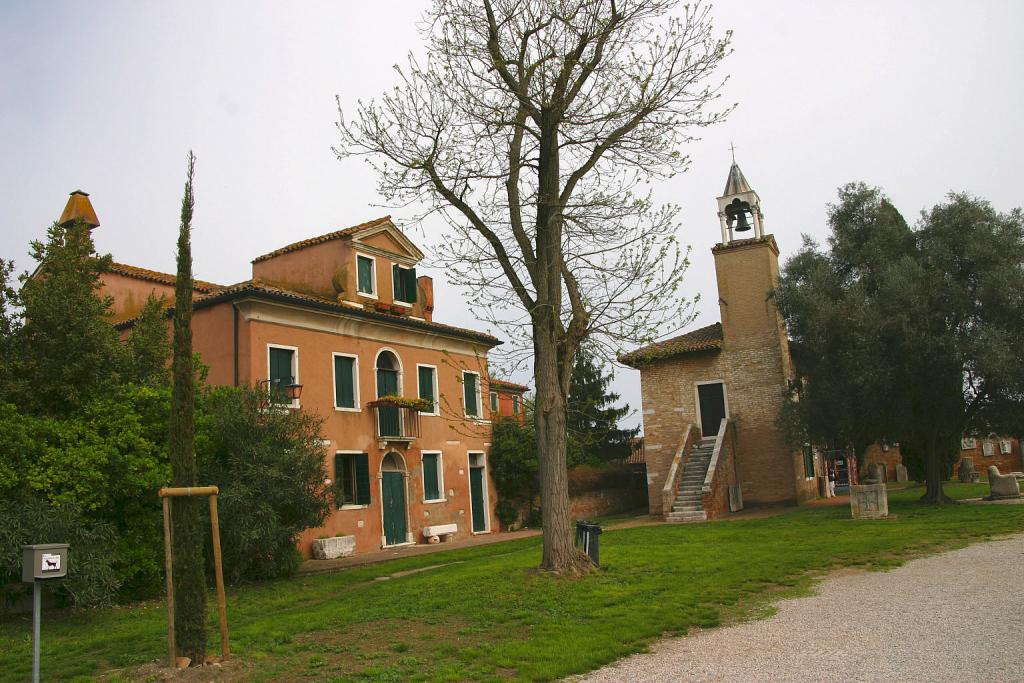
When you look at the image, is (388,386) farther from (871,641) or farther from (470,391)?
(871,641)

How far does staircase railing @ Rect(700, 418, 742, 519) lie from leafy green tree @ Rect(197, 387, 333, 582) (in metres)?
11.6

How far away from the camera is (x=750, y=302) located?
26.7 metres

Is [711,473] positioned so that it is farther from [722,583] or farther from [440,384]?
[722,583]

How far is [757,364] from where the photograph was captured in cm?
2628

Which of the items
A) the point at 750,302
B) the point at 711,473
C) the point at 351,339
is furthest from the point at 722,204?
the point at 351,339

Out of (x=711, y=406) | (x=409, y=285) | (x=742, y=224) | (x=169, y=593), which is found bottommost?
(x=169, y=593)

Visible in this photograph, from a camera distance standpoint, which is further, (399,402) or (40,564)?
(399,402)

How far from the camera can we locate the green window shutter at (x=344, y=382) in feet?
71.1

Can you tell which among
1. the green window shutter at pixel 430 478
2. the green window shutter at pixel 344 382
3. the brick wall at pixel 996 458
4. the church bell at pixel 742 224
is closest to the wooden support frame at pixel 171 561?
the green window shutter at pixel 344 382

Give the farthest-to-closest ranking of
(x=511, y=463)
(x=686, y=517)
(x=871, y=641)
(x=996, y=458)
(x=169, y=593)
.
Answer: (x=996, y=458), (x=511, y=463), (x=686, y=517), (x=169, y=593), (x=871, y=641)

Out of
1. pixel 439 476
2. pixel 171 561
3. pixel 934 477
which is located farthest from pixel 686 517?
pixel 171 561

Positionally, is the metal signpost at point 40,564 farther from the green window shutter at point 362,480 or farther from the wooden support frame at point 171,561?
the green window shutter at point 362,480

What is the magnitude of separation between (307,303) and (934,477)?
54.6 feet

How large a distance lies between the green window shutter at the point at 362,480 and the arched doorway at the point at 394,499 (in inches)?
34.7
